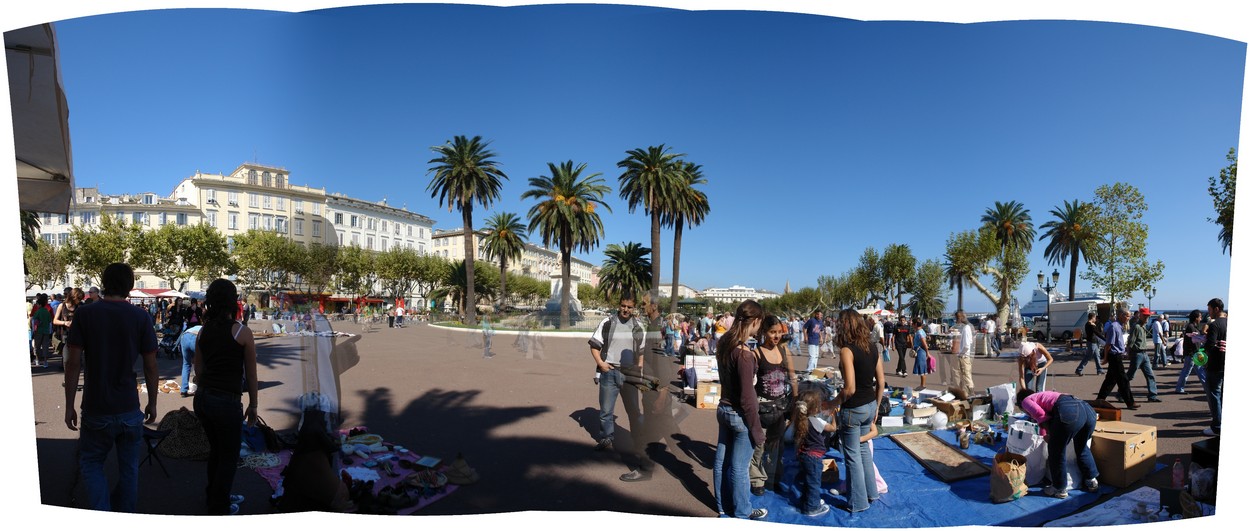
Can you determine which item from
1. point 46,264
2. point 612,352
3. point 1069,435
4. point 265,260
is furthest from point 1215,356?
point 46,264

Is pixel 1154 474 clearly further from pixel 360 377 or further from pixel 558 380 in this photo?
pixel 360 377

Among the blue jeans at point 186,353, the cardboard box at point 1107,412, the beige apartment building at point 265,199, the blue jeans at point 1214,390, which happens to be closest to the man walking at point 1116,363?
the blue jeans at point 1214,390

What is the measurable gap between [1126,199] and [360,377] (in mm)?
11139

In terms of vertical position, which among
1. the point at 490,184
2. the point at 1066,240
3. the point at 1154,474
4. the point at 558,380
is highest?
the point at 490,184

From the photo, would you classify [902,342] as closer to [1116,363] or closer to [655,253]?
[1116,363]

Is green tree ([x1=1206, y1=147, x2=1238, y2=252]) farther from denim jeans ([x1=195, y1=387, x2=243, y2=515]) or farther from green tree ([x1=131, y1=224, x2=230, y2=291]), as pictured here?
green tree ([x1=131, y1=224, x2=230, y2=291])

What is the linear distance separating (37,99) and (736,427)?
5623 mm

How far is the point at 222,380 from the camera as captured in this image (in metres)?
3.54

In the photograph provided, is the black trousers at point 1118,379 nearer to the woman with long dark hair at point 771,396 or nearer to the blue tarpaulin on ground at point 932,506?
the blue tarpaulin on ground at point 932,506

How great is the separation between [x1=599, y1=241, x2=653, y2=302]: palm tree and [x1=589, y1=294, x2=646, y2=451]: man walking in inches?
218

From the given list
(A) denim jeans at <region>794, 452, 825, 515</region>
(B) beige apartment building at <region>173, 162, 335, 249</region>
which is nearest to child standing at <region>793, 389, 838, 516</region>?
(A) denim jeans at <region>794, 452, 825, 515</region>

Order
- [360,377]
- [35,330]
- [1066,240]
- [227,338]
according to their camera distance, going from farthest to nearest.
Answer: [35,330]
[360,377]
[1066,240]
[227,338]

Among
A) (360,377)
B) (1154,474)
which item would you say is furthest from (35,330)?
(1154,474)

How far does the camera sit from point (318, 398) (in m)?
3.91
